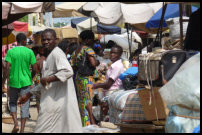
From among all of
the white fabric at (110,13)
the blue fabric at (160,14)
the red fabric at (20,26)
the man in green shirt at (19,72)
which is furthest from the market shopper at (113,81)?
the red fabric at (20,26)

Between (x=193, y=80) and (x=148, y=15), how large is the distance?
8.52 metres

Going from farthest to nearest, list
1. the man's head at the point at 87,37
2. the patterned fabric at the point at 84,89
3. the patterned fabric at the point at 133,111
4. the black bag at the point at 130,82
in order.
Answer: the man's head at the point at 87,37
the patterned fabric at the point at 84,89
the black bag at the point at 130,82
the patterned fabric at the point at 133,111

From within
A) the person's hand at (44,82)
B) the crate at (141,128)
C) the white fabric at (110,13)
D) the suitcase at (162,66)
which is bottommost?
the crate at (141,128)

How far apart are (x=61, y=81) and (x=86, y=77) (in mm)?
2173

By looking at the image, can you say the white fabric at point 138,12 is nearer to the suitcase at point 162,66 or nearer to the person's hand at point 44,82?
the person's hand at point 44,82

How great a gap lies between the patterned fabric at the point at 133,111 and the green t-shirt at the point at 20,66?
3.85 m

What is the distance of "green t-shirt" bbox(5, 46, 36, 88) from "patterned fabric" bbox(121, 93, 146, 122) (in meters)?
3.85

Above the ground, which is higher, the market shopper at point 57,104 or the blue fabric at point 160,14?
the blue fabric at point 160,14

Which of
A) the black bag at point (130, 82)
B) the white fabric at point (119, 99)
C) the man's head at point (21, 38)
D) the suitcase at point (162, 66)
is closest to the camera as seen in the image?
the suitcase at point (162, 66)

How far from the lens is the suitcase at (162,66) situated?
16.2 ft

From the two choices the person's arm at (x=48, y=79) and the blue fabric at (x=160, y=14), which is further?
the blue fabric at (x=160, y=14)

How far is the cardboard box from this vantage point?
4.98 metres

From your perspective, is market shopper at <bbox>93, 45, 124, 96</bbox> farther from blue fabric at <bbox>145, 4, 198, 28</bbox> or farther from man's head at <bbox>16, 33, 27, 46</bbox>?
A: blue fabric at <bbox>145, 4, 198, 28</bbox>

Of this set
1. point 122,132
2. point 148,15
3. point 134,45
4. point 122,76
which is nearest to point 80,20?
point 134,45
